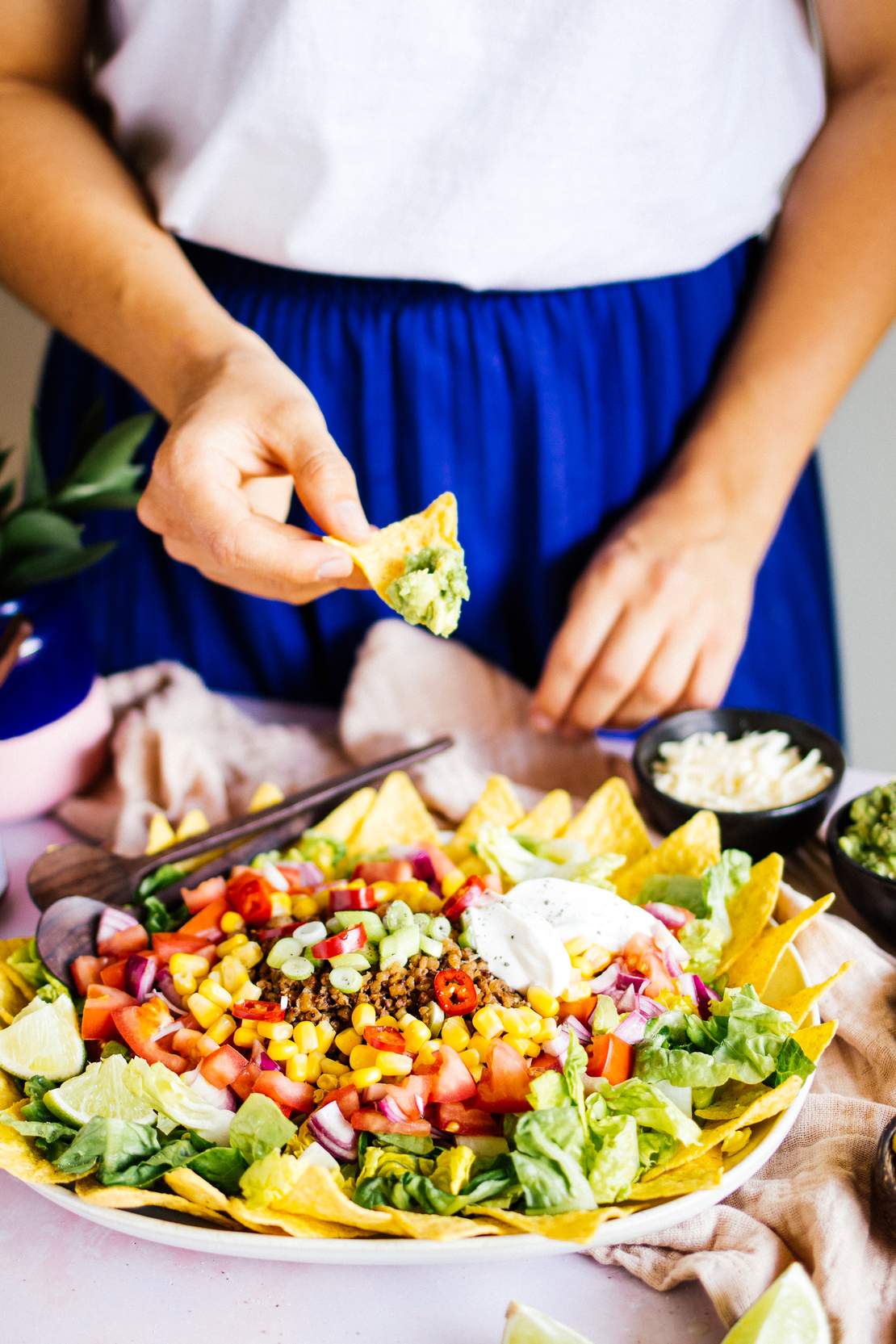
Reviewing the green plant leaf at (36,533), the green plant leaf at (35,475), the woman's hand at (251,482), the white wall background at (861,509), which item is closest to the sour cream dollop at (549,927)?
the woman's hand at (251,482)

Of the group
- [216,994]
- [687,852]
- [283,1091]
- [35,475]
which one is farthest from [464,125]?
[283,1091]

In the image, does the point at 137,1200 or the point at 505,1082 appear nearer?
the point at 137,1200

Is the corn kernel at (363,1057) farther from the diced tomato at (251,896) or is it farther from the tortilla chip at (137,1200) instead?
the diced tomato at (251,896)

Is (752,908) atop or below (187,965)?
atop

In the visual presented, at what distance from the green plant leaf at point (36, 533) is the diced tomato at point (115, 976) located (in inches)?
35.6

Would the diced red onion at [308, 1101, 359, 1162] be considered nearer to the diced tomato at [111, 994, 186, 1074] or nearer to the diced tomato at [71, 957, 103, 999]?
the diced tomato at [111, 994, 186, 1074]

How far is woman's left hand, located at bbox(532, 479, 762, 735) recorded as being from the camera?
7.91ft

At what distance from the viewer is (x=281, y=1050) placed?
1519 mm

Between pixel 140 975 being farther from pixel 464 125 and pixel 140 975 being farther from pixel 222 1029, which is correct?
pixel 464 125

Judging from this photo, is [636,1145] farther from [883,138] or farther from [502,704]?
[883,138]

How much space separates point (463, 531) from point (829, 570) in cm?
95

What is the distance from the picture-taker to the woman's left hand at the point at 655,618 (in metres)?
2.41

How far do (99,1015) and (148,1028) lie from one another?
8 cm

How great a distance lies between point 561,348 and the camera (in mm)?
2459
